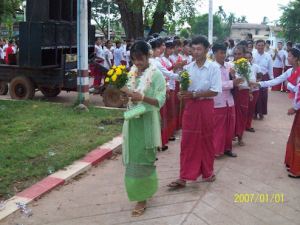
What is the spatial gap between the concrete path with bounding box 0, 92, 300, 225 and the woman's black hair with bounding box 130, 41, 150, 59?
1.74m

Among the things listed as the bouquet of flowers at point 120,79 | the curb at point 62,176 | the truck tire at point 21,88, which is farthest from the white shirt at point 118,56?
the bouquet of flowers at point 120,79

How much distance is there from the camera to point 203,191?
4.86 meters

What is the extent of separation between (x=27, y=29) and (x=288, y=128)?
734cm

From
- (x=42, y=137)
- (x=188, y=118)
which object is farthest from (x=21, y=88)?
(x=188, y=118)

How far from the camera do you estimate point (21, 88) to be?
11.3 metres

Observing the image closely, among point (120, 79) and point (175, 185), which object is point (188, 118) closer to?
point (175, 185)

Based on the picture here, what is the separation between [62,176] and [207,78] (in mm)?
2371

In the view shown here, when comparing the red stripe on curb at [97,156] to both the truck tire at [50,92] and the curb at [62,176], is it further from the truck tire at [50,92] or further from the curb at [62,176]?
the truck tire at [50,92]

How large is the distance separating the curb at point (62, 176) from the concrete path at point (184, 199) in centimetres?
9

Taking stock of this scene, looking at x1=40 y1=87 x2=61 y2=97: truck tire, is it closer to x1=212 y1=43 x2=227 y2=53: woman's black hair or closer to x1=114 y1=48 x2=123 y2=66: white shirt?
x1=114 y1=48 x2=123 y2=66: white shirt

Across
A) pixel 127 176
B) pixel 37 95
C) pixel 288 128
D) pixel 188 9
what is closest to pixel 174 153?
pixel 127 176

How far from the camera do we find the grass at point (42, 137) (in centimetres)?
A: 523

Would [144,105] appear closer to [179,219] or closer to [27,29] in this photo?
[179,219]

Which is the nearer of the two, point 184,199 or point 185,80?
point 184,199
